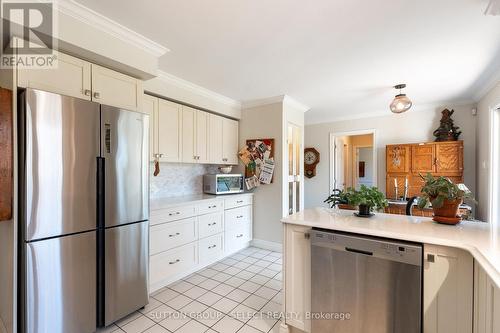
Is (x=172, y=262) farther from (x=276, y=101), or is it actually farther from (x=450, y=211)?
(x=276, y=101)

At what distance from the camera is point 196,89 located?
10.4ft

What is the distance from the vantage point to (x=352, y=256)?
1479 millimetres

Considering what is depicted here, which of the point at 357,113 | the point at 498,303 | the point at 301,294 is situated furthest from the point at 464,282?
the point at 357,113

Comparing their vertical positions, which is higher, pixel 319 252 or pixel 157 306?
pixel 319 252

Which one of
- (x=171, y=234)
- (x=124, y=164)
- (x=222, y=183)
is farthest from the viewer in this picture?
(x=222, y=183)

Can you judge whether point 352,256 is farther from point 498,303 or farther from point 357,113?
point 357,113

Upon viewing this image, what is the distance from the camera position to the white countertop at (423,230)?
107 cm

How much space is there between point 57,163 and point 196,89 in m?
2.02

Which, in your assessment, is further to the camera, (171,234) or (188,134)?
(188,134)

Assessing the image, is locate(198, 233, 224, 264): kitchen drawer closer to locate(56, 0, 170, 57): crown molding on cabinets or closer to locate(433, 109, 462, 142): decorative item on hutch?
locate(56, 0, 170, 57): crown molding on cabinets

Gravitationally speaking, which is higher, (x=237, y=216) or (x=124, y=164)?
(x=124, y=164)

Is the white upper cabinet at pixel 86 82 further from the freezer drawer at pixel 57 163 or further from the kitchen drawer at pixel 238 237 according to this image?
the kitchen drawer at pixel 238 237

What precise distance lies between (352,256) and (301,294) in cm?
52
